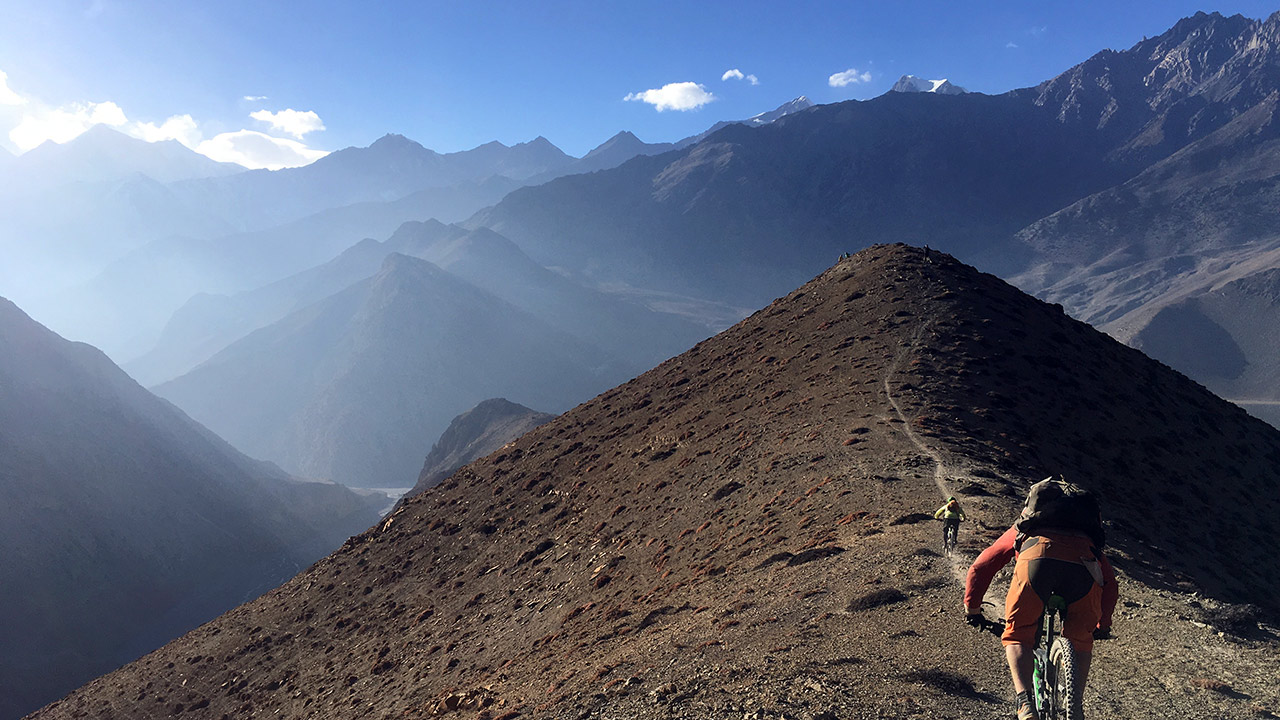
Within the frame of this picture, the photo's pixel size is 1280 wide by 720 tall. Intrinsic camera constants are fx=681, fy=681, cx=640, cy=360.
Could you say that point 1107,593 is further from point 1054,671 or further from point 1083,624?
point 1054,671

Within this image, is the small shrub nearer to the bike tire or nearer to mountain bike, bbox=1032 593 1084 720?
mountain bike, bbox=1032 593 1084 720

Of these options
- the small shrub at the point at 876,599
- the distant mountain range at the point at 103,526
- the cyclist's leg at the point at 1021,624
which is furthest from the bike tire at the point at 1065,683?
the distant mountain range at the point at 103,526

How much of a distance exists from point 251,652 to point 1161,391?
156ft

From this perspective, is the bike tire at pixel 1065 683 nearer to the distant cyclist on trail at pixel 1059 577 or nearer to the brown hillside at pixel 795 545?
the distant cyclist on trail at pixel 1059 577

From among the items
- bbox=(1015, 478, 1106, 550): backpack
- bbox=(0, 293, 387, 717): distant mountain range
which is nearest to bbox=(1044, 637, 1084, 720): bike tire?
bbox=(1015, 478, 1106, 550): backpack

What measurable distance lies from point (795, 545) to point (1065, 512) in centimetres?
1268

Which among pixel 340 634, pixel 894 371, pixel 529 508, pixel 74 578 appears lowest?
pixel 74 578

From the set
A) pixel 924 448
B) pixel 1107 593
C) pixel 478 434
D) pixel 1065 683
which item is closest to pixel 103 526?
pixel 478 434

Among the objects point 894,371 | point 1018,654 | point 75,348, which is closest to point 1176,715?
point 1018,654

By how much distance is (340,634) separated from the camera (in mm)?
30531

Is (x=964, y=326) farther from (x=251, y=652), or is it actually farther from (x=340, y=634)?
(x=251, y=652)

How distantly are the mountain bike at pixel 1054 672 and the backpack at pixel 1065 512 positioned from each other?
578 mm

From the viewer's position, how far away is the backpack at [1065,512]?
554 centimetres

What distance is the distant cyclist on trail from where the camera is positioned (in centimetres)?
542
